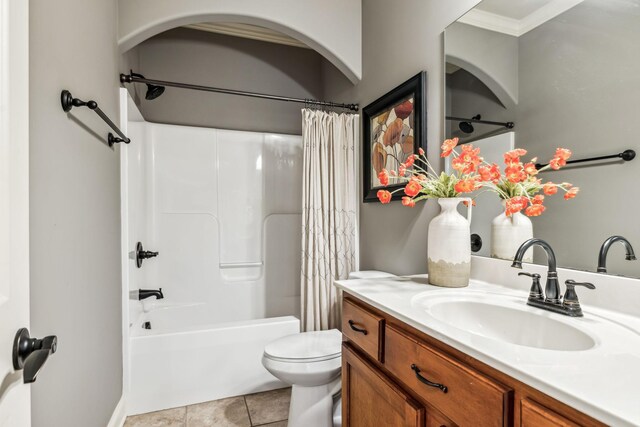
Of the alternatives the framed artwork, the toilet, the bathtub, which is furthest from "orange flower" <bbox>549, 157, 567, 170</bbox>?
the bathtub

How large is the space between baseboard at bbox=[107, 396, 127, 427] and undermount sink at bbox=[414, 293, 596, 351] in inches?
65.2

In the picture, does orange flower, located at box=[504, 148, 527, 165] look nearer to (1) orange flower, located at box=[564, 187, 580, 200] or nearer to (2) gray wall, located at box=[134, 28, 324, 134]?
(1) orange flower, located at box=[564, 187, 580, 200]

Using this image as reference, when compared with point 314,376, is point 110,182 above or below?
above

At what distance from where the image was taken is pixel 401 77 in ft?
6.42

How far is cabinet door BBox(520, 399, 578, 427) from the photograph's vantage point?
55 cm

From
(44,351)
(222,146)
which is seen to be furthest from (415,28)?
(44,351)

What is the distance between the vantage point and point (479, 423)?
2.33 feet

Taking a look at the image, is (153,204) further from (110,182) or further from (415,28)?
(415,28)

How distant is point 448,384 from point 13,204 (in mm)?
964

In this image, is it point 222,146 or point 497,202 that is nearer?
point 497,202

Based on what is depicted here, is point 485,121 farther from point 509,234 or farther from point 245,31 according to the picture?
point 245,31

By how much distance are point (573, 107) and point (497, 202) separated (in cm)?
41

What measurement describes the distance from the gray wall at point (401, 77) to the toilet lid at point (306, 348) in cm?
57

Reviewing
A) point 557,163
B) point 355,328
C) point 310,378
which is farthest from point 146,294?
point 557,163
